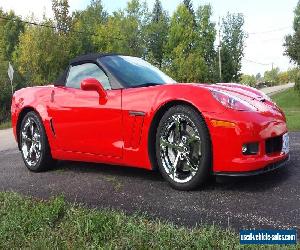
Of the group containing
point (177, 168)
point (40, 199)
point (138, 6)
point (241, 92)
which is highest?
point (138, 6)

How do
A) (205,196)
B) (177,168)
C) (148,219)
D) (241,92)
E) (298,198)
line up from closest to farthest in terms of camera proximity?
1. (148,219)
2. (298,198)
3. (205,196)
4. (177,168)
5. (241,92)

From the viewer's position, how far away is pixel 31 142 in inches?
224

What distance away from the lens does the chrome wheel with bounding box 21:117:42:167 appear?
556cm

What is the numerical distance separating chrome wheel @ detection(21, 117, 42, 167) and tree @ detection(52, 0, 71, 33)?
38.2m

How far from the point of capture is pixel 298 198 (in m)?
3.58

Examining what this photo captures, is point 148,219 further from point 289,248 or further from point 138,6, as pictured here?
point 138,6

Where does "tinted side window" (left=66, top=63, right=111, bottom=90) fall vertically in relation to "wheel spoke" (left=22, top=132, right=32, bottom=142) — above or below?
above

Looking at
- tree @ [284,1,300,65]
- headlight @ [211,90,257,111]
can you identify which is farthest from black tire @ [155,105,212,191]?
tree @ [284,1,300,65]

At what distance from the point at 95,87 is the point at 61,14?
4028 centimetres

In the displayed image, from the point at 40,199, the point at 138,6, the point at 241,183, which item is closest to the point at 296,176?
the point at 241,183

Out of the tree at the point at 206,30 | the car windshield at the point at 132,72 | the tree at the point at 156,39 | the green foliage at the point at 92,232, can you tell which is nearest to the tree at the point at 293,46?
the tree at the point at 206,30

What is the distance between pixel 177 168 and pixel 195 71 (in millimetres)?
47801

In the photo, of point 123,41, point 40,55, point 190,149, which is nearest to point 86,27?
point 123,41

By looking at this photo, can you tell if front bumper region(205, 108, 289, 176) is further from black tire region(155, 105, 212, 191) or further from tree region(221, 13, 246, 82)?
tree region(221, 13, 246, 82)
